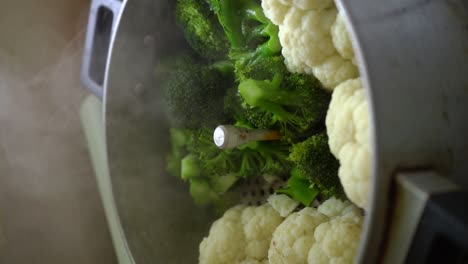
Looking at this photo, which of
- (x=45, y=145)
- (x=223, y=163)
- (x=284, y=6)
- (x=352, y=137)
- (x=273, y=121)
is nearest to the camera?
(x=352, y=137)

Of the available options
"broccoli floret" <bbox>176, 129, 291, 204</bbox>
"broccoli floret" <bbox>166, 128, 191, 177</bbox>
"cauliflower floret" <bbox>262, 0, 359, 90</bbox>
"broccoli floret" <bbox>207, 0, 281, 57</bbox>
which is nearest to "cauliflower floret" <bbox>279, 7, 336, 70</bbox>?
"cauliflower floret" <bbox>262, 0, 359, 90</bbox>

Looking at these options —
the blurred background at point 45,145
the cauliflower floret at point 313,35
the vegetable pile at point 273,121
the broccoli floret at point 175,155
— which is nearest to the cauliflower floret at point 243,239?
the vegetable pile at point 273,121

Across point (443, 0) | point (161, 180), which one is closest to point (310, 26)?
point (443, 0)

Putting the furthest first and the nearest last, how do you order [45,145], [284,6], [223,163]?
1. [45,145]
2. [223,163]
3. [284,6]

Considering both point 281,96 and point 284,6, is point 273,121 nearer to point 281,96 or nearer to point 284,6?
point 281,96

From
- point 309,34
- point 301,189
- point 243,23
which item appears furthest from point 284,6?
point 301,189

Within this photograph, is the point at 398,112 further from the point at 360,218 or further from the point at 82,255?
Answer: the point at 82,255

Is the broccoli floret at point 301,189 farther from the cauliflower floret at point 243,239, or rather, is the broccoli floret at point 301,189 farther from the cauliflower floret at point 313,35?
the cauliflower floret at point 313,35

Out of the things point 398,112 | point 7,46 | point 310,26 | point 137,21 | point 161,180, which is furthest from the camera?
point 7,46
